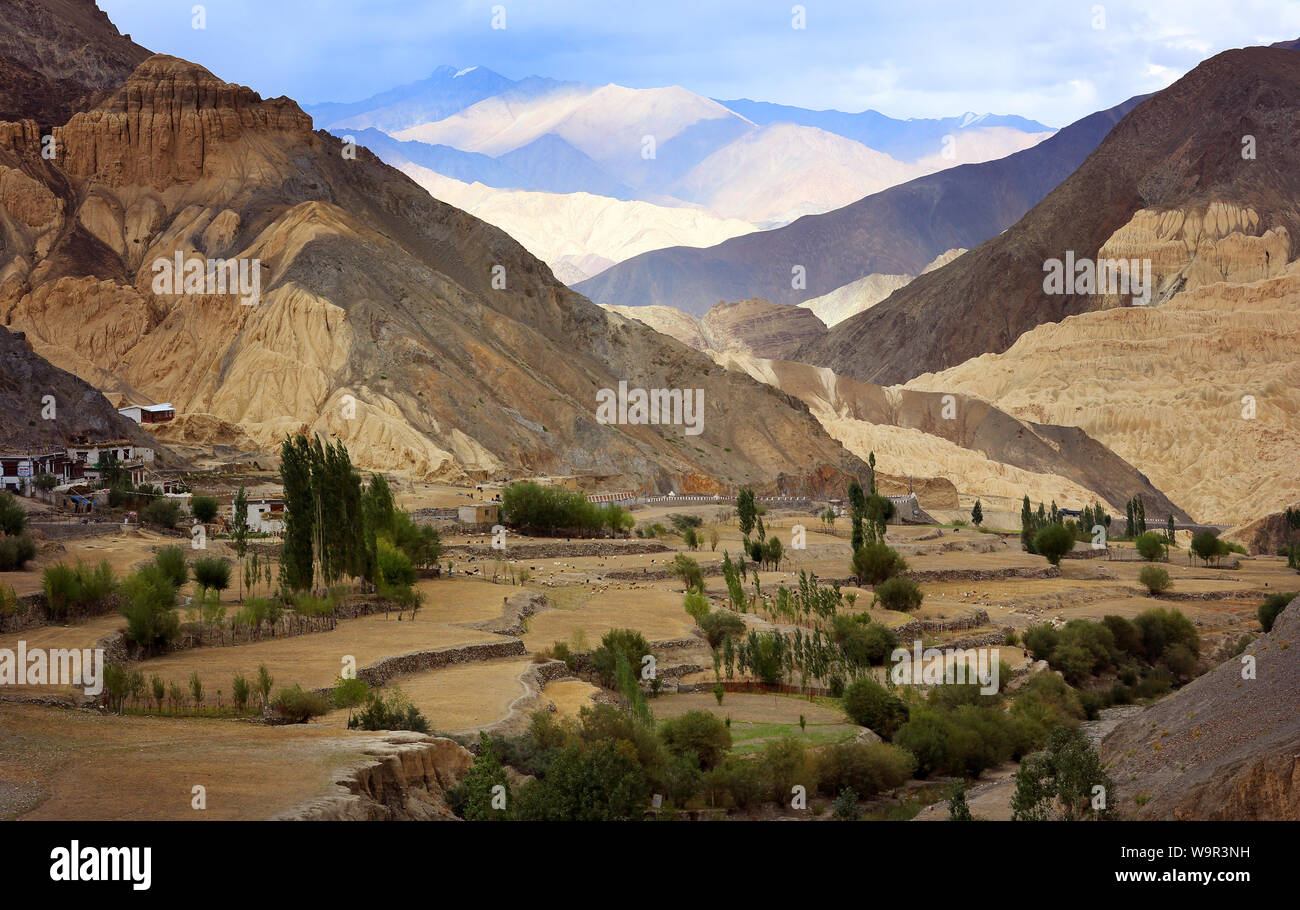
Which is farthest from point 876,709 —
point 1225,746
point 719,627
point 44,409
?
point 44,409

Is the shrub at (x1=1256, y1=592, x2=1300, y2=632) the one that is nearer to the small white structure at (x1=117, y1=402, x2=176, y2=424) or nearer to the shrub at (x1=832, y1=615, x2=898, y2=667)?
the shrub at (x1=832, y1=615, x2=898, y2=667)

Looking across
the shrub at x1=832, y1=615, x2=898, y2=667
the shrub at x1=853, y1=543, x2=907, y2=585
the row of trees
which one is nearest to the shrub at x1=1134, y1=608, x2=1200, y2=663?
the shrub at x1=832, y1=615, x2=898, y2=667

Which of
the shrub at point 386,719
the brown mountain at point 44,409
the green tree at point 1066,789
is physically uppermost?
the brown mountain at point 44,409

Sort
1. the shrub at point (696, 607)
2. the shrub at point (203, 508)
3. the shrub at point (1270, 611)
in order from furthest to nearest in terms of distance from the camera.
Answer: the shrub at point (203, 508), the shrub at point (1270, 611), the shrub at point (696, 607)

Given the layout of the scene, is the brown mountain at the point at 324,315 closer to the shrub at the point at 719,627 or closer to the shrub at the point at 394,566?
the shrub at the point at 394,566

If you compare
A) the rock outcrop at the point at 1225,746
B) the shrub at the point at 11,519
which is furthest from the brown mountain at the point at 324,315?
the rock outcrop at the point at 1225,746

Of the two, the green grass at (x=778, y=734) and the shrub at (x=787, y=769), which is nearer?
the shrub at (x=787, y=769)
